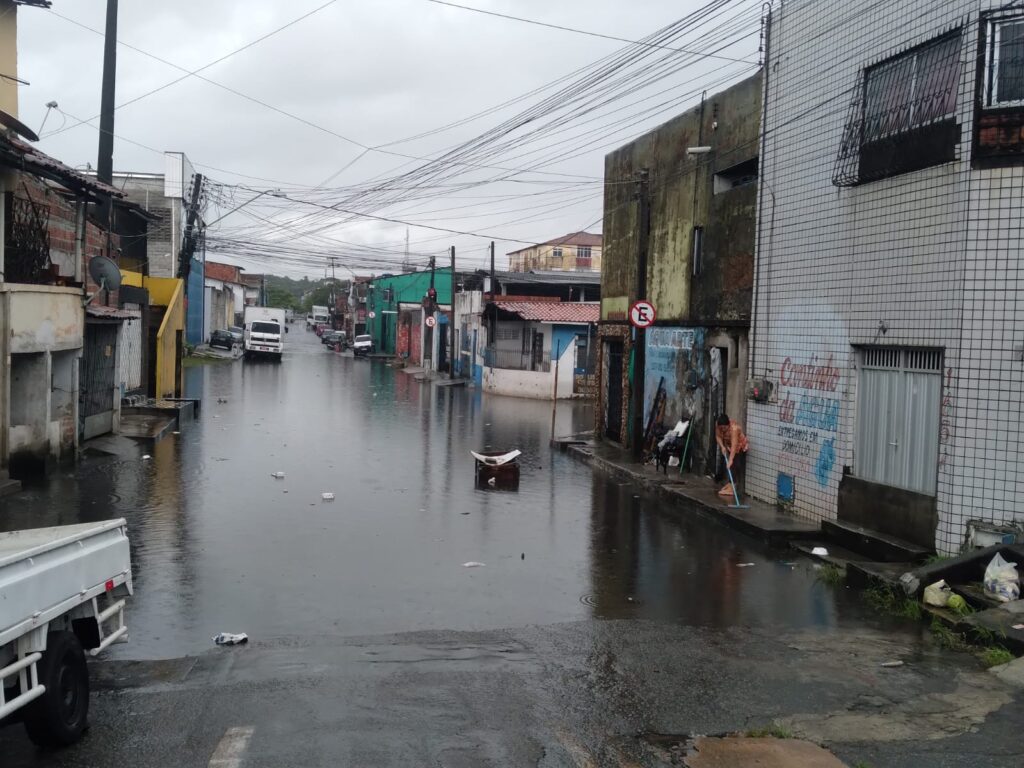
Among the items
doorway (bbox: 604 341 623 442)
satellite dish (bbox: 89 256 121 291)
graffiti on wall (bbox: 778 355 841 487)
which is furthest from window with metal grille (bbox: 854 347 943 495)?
satellite dish (bbox: 89 256 121 291)

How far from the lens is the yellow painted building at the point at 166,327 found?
93.8 ft

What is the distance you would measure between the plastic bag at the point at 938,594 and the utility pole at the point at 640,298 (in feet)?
38.3

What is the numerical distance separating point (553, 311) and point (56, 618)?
35.1 meters

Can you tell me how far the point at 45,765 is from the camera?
518 cm

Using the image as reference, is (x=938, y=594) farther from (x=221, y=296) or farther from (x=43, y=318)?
(x=221, y=296)

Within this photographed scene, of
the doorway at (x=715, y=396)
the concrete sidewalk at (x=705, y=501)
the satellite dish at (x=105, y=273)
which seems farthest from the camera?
the satellite dish at (x=105, y=273)

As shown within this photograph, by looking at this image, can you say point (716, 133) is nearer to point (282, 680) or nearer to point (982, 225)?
point (982, 225)

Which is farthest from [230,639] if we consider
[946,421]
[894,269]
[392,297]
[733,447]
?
[392,297]

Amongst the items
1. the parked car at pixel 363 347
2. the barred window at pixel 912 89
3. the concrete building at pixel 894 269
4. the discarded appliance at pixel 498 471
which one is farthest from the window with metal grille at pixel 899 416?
the parked car at pixel 363 347

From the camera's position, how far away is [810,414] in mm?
12812

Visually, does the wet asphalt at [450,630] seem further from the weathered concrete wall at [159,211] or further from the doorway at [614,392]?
the weathered concrete wall at [159,211]

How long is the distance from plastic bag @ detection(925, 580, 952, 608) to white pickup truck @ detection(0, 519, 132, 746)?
705 centimetres

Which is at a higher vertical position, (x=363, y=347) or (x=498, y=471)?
(x=363, y=347)

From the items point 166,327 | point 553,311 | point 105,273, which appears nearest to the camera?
point 105,273
